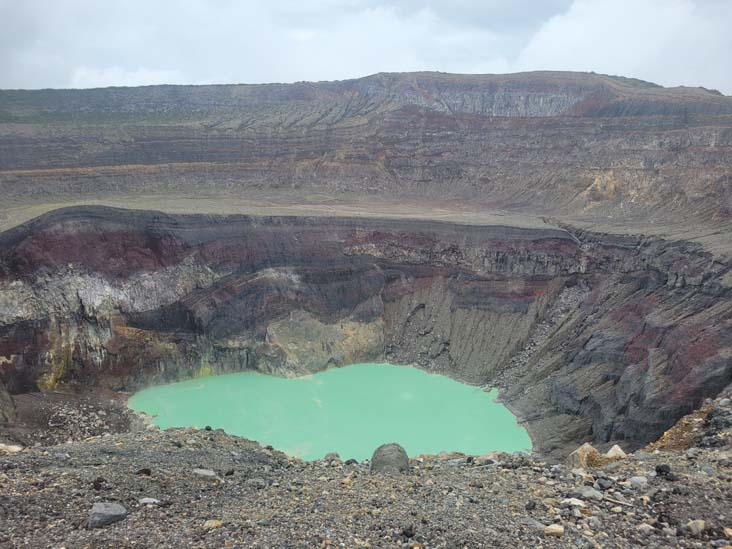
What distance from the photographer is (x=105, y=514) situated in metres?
8.58

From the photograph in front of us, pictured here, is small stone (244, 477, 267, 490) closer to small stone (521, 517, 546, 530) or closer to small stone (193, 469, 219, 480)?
small stone (193, 469, 219, 480)

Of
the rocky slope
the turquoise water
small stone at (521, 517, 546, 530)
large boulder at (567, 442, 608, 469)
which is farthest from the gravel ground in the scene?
the rocky slope

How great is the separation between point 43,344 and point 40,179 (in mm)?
18287

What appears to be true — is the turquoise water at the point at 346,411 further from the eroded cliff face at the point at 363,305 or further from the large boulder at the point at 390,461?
the large boulder at the point at 390,461

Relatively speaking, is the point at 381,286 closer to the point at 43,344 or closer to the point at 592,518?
the point at 43,344

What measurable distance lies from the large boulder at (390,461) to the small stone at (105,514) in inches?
230

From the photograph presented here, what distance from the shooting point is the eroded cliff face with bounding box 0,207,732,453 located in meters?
24.3

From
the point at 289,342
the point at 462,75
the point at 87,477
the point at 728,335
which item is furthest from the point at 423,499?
the point at 462,75

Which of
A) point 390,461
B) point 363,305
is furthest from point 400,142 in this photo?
point 390,461

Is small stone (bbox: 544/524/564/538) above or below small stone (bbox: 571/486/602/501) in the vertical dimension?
above

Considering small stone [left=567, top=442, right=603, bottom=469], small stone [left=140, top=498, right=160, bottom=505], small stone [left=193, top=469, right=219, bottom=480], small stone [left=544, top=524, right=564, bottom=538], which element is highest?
small stone [left=544, top=524, right=564, bottom=538]

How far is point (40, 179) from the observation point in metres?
40.2

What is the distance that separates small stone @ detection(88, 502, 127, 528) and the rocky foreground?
19mm

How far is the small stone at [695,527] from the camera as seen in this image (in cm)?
798
